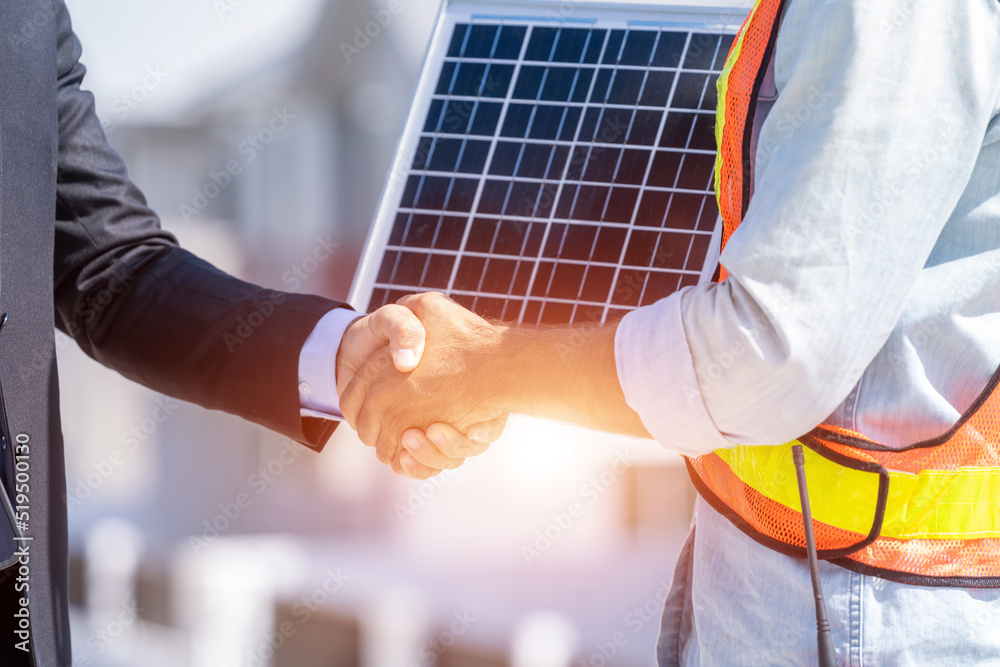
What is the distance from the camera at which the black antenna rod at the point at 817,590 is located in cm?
68

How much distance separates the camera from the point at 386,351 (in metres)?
1.13

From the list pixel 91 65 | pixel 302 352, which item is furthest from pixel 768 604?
pixel 91 65

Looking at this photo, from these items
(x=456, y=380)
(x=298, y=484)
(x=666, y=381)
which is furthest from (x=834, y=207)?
(x=298, y=484)

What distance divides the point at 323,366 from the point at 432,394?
267 mm

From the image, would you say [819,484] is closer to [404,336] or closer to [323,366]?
[404,336]

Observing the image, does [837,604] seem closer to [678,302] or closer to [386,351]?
[678,302]

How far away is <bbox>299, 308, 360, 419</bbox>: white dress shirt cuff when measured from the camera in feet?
3.99

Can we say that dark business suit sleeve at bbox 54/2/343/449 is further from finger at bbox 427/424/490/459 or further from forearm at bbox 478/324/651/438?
forearm at bbox 478/324/651/438

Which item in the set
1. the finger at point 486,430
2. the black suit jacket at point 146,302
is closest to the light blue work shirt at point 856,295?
the finger at point 486,430

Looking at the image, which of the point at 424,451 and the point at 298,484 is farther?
the point at 298,484

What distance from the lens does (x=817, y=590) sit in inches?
26.9

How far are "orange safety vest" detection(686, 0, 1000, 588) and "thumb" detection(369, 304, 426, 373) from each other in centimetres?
50

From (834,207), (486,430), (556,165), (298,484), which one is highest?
(834,207)

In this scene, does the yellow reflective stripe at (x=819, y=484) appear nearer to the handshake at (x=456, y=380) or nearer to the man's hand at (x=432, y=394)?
the handshake at (x=456, y=380)
